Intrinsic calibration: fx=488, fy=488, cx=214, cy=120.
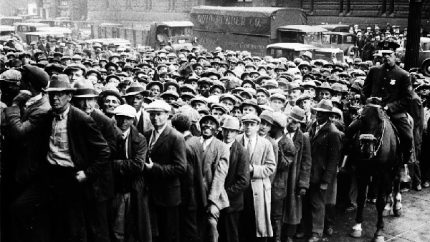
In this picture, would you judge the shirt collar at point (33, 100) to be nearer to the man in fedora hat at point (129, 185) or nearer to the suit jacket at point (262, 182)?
the man in fedora hat at point (129, 185)

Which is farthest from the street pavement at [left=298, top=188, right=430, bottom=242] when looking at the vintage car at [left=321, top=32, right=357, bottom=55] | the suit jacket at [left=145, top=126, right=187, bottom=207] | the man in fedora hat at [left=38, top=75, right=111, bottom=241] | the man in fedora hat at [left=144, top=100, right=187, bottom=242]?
the vintage car at [left=321, top=32, right=357, bottom=55]

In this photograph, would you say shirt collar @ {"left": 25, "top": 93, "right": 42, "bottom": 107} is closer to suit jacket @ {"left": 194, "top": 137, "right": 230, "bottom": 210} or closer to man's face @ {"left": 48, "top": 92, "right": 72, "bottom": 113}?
man's face @ {"left": 48, "top": 92, "right": 72, "bottom": 113}

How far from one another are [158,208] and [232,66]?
36.4 feet

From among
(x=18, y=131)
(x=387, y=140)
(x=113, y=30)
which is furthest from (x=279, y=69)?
(x=113, y=30)

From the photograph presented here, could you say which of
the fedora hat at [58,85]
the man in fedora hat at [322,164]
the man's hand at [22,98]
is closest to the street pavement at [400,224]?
the man in fedora hat at [322,164]

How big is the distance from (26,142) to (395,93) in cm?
606

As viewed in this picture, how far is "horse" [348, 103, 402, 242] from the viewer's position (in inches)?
278

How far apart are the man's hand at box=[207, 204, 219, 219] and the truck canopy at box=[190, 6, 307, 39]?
21100 mm

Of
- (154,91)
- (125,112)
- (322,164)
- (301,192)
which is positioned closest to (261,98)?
(154,91)

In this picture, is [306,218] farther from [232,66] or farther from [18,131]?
[232,66]

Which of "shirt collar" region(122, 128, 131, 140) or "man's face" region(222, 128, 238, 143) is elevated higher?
"shirt collar" region(122, 128, 131, 140)

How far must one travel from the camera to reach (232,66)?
16.4m

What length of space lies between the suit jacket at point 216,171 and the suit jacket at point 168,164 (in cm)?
45

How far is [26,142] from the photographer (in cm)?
512
